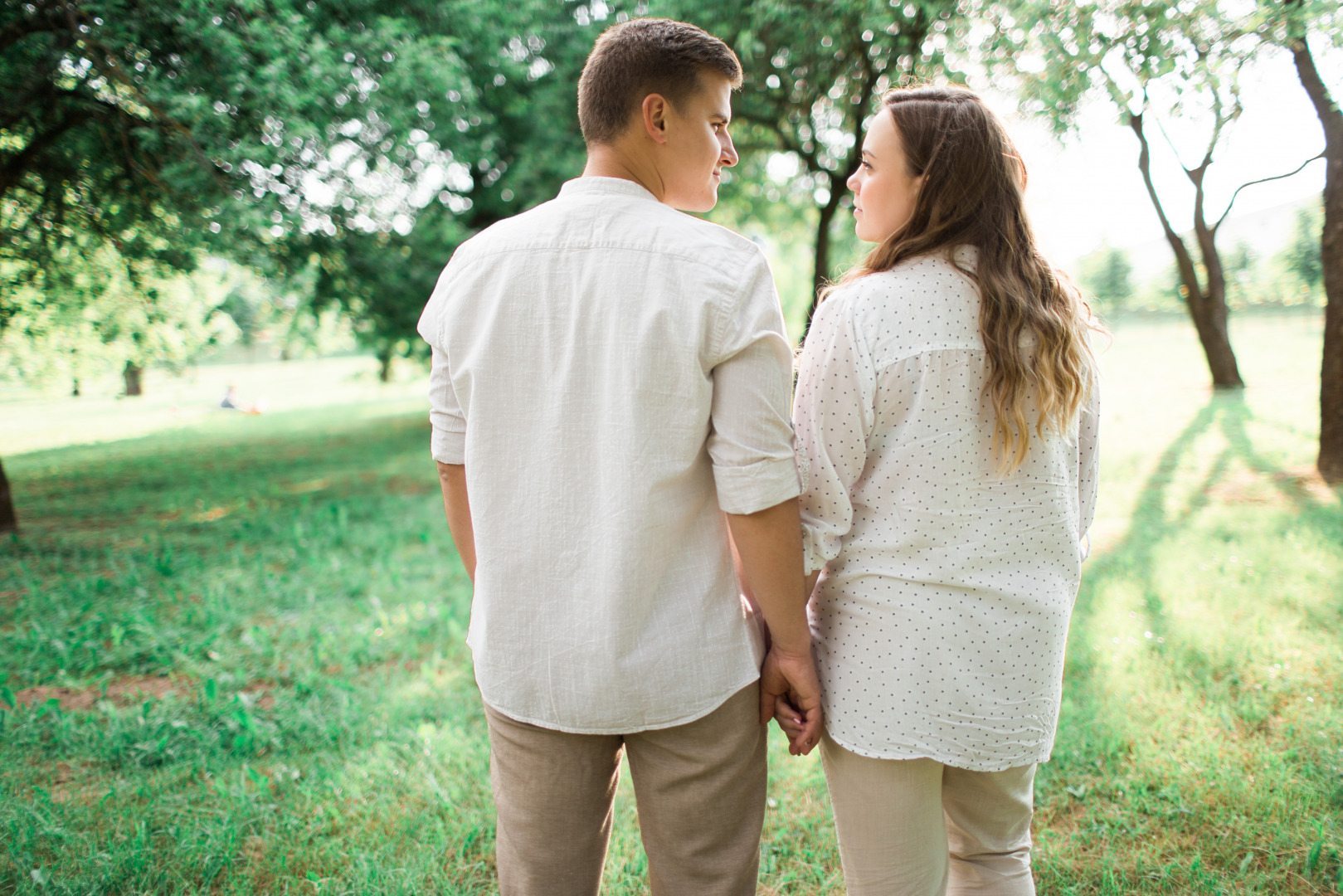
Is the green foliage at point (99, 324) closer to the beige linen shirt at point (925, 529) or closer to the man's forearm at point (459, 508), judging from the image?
the man's forearm at point (459, 508)

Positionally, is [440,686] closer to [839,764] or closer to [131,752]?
[131,752]

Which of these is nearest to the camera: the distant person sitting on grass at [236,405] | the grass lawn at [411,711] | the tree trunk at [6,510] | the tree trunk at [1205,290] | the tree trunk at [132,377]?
the grass lawn at [411,711]

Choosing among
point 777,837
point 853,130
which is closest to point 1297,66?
point 853,130

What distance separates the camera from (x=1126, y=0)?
18.9 feet

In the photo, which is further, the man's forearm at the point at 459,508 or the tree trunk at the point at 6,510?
the tree trunk at the point at 6,510

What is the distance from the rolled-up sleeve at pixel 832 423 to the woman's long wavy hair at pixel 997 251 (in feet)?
0.65

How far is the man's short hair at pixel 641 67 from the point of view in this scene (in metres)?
1.34

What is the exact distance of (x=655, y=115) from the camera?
1377 millimetres

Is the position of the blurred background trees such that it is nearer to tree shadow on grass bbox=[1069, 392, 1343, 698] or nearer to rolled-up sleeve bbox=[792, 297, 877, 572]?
tree shadow on grass bbox=[1069, 392, 1343, 698]

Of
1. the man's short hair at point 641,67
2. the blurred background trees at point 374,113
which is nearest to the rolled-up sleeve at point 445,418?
the man's short hair at point 641,67

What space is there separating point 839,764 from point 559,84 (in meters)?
10.4

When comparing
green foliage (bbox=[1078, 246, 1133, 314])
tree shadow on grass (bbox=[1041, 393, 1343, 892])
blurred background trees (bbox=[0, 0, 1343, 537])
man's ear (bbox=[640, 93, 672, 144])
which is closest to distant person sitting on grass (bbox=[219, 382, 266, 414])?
blurred background trees (bbox=[0, 0, 1343, 537])

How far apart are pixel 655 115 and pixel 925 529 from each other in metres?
0.90

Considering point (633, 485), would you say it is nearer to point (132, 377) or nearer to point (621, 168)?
point (621, 168)
